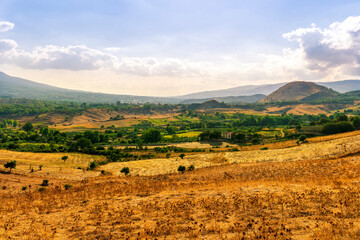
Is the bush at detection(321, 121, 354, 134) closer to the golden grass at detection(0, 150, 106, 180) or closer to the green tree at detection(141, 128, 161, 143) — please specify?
the green tree at detection(141, 128, 161, 143)

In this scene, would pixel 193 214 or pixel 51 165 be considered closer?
pixel 193 214

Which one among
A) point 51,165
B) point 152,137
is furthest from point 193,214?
point 152,137

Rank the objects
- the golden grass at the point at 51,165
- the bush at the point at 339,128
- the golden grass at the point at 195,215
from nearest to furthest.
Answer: the golden grass at the point at 195,215
the golden grass at the point at 51,165
the bush at the point at 339,128

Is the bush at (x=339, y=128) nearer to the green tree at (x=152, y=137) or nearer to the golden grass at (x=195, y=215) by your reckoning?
the golden grass at (x=195, y=215)

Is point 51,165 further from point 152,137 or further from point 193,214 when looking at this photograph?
point 152,137

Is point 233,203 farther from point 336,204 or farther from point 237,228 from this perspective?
point 336,204

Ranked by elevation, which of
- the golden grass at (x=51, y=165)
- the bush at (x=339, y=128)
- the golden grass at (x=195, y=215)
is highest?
the bush at (x=339, y=128)

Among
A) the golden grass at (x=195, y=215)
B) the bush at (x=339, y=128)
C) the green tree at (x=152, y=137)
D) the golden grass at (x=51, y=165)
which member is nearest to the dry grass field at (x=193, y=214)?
the golden grass at (x=195, y=215)

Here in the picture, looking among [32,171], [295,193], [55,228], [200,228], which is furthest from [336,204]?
[32,171]

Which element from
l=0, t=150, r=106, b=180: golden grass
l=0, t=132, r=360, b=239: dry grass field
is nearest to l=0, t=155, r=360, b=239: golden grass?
l=0, t=132, r=360, b=239: dry grass field

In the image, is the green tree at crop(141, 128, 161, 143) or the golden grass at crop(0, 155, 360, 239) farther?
the green tree at crop(141, 128, 161, 143)

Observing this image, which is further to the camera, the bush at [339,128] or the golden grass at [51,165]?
the bush at [339,128]

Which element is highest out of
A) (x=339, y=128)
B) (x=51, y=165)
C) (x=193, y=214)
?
(x=339, y=128)

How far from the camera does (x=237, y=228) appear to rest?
13.7 m
